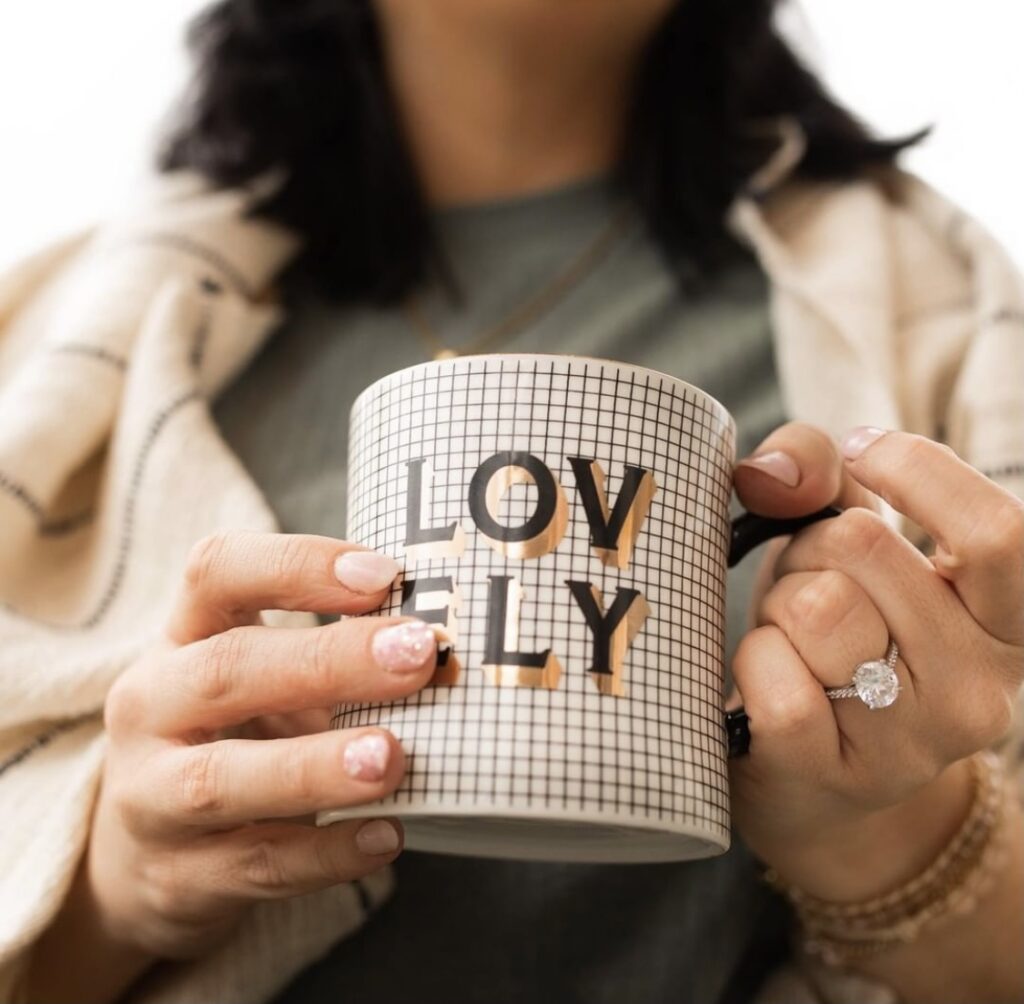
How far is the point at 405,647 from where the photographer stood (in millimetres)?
434

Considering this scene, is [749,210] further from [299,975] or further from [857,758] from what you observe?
[299,975]

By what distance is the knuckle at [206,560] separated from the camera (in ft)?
1.66

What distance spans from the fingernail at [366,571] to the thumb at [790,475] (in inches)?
7.8

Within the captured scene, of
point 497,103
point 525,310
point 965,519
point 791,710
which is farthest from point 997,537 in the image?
point 497,103

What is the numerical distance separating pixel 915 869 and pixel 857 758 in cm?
18

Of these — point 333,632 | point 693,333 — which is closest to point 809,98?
point 693,333

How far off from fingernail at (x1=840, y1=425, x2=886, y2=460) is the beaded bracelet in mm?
261

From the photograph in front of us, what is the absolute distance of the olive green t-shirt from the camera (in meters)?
0.73

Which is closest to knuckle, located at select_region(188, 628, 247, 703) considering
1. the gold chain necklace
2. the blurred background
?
the gold chain necklace

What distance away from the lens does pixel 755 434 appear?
0.86 m

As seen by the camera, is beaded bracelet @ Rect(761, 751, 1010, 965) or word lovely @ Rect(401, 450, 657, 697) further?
beaded bracelet @ Rect(761, 751, 1010, 965)

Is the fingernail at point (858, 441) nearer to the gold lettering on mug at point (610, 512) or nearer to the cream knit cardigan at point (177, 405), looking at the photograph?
the gold lettering on mug at point (610, 512)

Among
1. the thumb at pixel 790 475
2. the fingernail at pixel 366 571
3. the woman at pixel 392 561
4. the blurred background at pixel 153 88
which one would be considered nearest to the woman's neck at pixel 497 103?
the woman at pixel 392 561

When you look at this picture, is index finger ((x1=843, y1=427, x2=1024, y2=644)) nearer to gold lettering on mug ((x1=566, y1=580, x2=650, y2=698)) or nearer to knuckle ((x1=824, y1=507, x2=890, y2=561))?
knuckle ((x1=824, y1=507, x2=890, y2=561))
